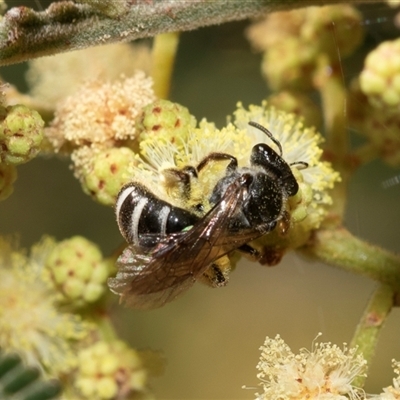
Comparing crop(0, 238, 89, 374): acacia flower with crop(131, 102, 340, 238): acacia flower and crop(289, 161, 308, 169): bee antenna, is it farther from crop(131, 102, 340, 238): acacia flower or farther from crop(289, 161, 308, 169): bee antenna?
crop(289, 161, 308, 169): bee antenna

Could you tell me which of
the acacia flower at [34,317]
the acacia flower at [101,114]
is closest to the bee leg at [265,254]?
the acacia flower at [101,114]

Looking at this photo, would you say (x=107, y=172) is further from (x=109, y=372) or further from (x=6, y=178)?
(x=109, y=372)

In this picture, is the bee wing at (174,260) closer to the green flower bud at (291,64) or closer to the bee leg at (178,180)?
the bee leg at (178,180)

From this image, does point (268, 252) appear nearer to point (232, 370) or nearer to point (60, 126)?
point (60, 126)

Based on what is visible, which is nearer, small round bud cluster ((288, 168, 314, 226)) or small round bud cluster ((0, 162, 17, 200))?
small round bud cluster ((0, 162, 17, 200))

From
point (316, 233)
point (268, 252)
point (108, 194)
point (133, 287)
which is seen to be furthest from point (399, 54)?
point (133, 287)

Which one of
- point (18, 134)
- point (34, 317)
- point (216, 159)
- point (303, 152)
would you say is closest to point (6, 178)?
point (18, 134)

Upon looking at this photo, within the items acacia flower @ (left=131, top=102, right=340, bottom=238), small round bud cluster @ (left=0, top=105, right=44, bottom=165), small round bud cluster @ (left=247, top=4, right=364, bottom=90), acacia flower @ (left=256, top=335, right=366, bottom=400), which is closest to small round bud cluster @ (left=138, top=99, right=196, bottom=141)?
acacia flower @ (left=131, top=102, right=340, bottom=238)
